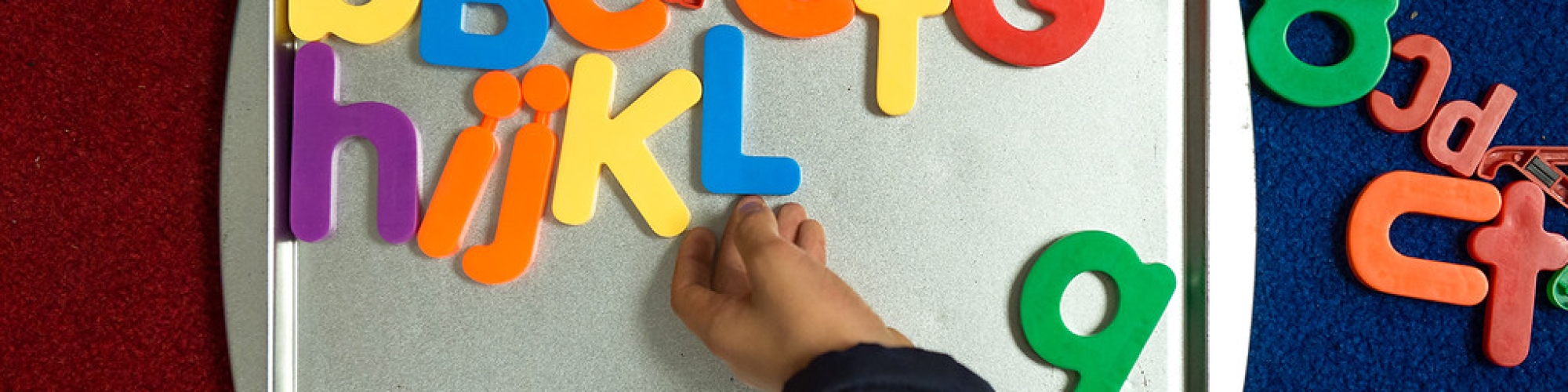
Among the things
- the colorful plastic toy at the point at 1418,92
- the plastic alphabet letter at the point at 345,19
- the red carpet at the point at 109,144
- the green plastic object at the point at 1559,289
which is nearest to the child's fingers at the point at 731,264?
the plastic alphabet letter at the point at 345,19

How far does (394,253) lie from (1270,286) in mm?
647

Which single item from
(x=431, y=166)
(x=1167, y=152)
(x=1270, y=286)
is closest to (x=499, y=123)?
(x=431, y=166)

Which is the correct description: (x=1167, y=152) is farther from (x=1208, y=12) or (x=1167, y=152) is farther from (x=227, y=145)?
(x=227, y=145)

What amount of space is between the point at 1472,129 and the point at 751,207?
0.55 meters

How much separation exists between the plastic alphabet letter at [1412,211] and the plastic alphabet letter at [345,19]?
71cm

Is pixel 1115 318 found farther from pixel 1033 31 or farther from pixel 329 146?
pixel 329 146

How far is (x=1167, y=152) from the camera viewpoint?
642 mm

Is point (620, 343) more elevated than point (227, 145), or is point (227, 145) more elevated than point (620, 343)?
point (227, 145)

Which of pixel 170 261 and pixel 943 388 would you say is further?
pixel 170 261

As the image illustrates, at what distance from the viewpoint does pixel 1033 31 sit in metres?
0.63

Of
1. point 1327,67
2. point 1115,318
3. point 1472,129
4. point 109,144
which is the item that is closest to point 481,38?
point 109,144

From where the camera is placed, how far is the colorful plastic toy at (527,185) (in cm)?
61

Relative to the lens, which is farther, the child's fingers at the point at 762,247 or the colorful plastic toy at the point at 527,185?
the colorful plastic toy at the point at 527,185

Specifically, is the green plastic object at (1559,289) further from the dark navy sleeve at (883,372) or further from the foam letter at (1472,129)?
the dark navy sleeve at (883,372)
